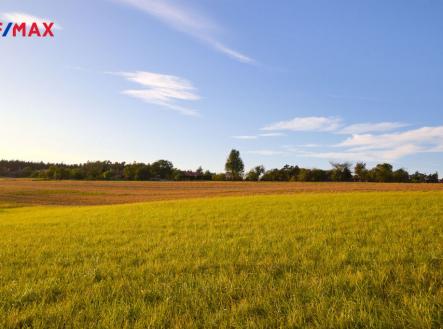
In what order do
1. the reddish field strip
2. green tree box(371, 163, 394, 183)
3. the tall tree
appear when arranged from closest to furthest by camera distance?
the reddish field strip
green tree box(371, 163, 394, 183)
the tall tree

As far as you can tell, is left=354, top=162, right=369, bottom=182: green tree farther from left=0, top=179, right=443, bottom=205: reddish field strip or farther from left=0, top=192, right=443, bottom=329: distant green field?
left=0, top=192, right=443, bottom=329: distant green field

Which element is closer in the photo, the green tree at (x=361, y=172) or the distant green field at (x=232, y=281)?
the distant green field at (x=232, y=281)

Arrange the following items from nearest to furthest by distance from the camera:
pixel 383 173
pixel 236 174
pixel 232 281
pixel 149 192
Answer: pixel 232 281 → pixel 149 192 → pixel 383 173 → pixel 236 174

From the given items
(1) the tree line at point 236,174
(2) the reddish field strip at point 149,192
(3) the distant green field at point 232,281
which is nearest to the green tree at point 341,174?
A: (1) the tree line at point 236,174

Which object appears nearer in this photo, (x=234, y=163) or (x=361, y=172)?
(x=361, y=172)

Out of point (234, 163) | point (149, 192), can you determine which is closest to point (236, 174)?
point (234, 163)

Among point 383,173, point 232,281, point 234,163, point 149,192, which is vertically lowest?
point 149,192

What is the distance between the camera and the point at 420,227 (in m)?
13.2

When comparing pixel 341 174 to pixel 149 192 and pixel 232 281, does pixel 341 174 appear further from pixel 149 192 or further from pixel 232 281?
pixel 232 281

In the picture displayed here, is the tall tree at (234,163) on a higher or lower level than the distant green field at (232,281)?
higher

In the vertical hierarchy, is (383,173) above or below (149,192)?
above

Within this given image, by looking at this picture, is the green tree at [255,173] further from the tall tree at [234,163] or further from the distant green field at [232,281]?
the distant green field at [232,281]

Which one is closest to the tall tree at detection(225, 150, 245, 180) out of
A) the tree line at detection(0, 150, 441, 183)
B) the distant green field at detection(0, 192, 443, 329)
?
the tree line at detection(0, 150, 441, 183)

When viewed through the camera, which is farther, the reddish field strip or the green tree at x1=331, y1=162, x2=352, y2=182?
the green tree at x1=331, y1=162, x2=352, y2=182
